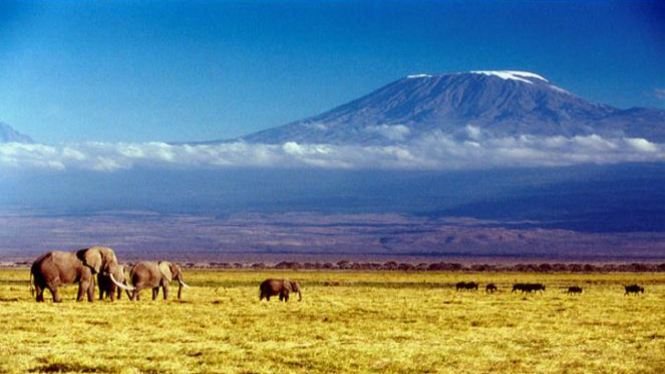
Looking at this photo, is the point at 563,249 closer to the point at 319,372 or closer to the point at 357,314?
the point at 357,314

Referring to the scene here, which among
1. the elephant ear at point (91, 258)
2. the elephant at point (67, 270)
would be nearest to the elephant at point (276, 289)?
the elephant at point (67, 270)

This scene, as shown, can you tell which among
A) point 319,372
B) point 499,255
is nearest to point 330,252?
point 499,255

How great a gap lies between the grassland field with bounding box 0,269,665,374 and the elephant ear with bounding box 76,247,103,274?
1.25 meters

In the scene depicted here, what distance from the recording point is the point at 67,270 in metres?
34.4

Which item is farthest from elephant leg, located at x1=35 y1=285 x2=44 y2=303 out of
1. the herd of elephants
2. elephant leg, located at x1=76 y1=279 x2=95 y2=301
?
elephant leg, located at x1=76 y1=279 x2=95 y2=301

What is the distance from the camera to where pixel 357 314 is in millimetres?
31266

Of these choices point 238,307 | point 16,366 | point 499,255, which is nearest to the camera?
point 16,366

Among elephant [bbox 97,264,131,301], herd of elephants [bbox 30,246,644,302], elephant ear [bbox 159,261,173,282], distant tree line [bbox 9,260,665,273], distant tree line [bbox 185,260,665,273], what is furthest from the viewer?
distant tree line [bbox 185,260,665,273]

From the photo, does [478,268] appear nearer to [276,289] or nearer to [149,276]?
[276,289]

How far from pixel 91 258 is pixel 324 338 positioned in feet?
42.4

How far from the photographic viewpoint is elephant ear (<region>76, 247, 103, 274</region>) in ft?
115

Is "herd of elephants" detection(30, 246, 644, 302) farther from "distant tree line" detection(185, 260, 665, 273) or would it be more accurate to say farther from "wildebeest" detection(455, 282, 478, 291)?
"distant tree line" detection(185, 260, 665, 273)

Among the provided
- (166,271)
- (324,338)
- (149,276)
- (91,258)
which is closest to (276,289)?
(166,271)

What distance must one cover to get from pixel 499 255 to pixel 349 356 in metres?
169
